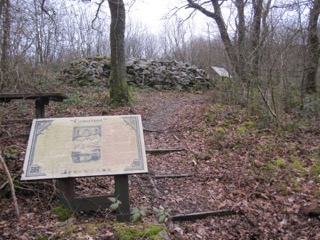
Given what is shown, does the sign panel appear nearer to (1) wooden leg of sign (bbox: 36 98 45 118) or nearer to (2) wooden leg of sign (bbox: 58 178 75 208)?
(2) wooden leg of sign (bbox: 58 178 75 208)

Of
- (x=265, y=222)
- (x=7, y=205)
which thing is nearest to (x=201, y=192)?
(x=265, y=222)

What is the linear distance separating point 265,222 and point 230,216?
0.50 metres

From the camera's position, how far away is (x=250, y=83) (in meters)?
8.98

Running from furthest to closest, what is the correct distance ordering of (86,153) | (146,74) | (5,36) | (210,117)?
(146,74), (210,117), (5,36), (86,153)

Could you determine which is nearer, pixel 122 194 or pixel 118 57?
pixel 122 194

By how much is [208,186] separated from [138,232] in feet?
8.01

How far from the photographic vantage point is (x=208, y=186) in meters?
5.30

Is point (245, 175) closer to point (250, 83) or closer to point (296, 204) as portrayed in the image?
point (296, 204)

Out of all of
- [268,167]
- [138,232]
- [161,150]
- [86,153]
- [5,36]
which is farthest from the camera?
[5,36]

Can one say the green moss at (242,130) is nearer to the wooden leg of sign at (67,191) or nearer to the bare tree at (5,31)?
the wooden leg of sign at (67,191)

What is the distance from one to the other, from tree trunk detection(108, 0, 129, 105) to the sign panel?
A: 6542mm

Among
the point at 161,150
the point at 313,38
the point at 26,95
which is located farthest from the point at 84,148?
the point at 313,38

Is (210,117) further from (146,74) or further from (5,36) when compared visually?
(146,74)

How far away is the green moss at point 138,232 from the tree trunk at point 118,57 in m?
7.40
